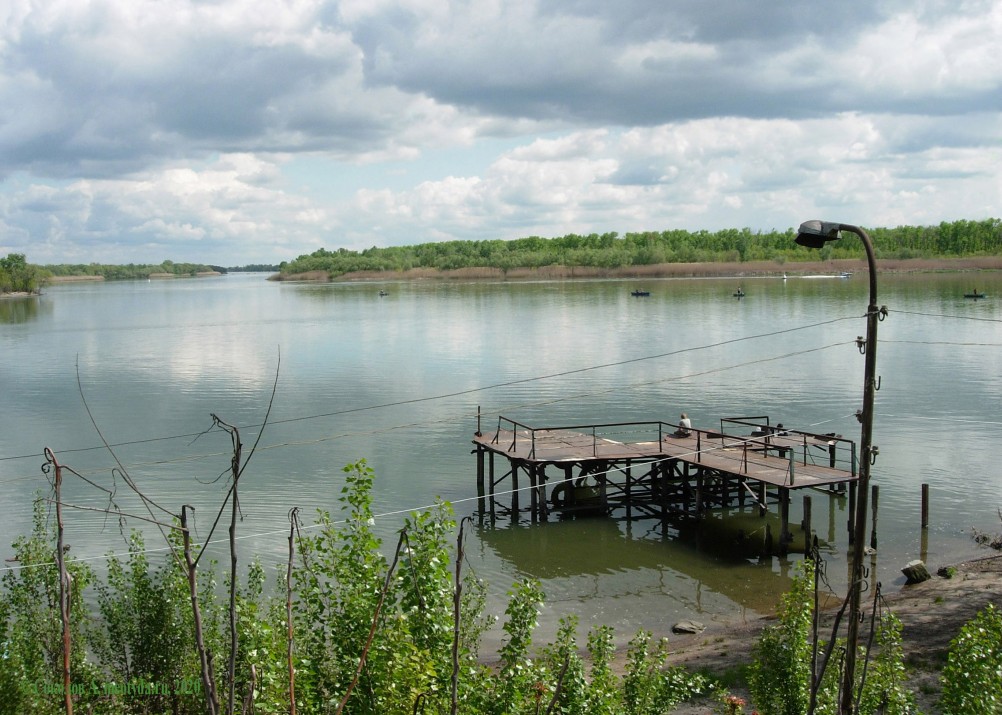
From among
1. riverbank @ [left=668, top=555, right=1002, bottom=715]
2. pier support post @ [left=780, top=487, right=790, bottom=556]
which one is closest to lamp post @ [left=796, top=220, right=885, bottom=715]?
riverbank @ [left=668, top=555, right=1002, bottom=715]

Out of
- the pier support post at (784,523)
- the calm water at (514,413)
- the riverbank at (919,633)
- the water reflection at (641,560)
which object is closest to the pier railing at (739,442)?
the pier support post at (784,523)

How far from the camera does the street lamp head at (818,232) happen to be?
8977 millimetres

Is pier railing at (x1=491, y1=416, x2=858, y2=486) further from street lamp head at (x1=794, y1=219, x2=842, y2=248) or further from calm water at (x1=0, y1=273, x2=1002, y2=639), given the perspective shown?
street lamp head at (x1=794, y1=219, x2=842, y2=248)

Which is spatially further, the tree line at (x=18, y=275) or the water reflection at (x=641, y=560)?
the tree line at (x=18, y=275)

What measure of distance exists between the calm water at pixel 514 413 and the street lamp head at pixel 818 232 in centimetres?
557

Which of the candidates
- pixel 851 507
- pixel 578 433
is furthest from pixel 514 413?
pixel 851 507

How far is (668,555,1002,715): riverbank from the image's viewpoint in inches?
600

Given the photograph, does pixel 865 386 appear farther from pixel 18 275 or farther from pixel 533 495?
pixel 18 275

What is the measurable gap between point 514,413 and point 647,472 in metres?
10.4

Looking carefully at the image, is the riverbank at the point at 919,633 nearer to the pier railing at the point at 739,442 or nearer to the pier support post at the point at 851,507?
the pier support post at the point at 851,507

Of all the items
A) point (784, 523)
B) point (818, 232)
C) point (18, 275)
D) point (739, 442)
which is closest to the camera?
point (818, 232)

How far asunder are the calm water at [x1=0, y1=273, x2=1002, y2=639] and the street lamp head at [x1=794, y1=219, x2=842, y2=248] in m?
5.57

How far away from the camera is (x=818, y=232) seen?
29.5 ft

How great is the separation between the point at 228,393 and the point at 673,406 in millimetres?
22788
